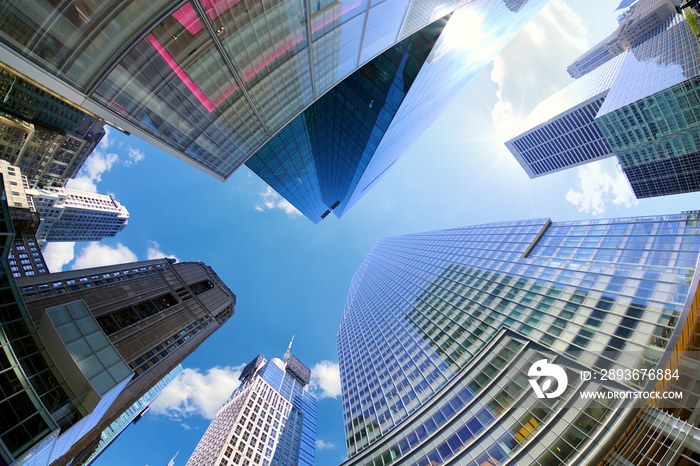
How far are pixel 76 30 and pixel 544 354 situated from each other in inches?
1427

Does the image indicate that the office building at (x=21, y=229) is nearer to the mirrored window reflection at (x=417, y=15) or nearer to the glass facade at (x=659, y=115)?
the mirrored window reflection at (x=417, y=15)

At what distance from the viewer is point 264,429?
8956 centimetres

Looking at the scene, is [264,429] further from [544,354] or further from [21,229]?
[544,354]

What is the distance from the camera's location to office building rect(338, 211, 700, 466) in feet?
61.7

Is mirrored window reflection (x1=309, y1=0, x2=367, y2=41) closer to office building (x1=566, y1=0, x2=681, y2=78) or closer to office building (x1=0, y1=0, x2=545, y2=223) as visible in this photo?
office building (x1=0, y1=0, x2=545, y2=223)

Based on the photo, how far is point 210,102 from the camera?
38.6 ft

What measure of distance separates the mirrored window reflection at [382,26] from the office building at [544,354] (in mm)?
25801

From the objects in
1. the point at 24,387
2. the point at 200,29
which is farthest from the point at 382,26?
the point at 24,387

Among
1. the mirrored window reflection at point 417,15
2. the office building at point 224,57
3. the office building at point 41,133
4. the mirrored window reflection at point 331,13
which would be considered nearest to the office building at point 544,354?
the mirrored window reflection at point 417,15

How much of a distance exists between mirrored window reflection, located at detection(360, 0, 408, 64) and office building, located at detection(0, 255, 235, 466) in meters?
22.5

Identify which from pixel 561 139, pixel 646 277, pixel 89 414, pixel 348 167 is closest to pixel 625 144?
pixel 561 139

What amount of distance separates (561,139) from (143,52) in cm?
17747

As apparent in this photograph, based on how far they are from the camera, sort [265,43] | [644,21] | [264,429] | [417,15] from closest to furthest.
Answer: [265,43]
[417,15]
[264,429]
[644,21]

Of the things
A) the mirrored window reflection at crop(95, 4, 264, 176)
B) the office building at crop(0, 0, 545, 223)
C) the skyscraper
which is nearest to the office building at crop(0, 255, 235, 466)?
the mirrored window reflection at crop(95, 4, 264, 176)
